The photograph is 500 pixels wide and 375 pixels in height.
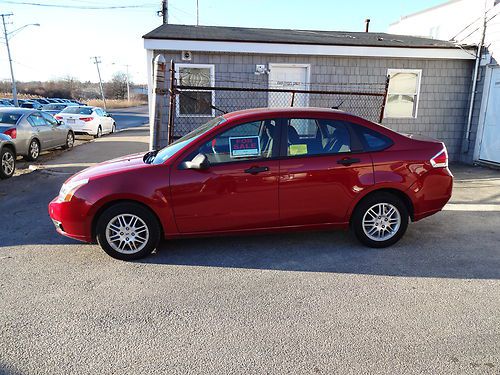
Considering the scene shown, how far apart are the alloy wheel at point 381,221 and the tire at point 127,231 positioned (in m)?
2.42

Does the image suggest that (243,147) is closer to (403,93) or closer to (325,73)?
(325,73)

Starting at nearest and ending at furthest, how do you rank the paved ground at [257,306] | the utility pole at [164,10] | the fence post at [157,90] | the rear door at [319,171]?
the paved ground at [257,306] < the rear door at [319,171] < the fence post at [157,90] < the utility pole at [164,10]

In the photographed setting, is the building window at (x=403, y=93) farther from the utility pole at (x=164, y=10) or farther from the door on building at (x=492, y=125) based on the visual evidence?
the utility pole at (x=164, y=10)

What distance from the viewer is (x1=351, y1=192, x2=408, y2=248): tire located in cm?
447

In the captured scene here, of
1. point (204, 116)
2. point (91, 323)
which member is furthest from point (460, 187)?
point (91, 323)

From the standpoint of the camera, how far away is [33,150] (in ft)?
33.6

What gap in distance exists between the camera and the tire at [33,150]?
10.1m

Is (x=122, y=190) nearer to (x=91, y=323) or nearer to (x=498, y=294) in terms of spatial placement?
(x=91, y=323)

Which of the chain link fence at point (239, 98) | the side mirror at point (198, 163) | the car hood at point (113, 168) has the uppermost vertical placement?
the chain link fence at point (239, 98)

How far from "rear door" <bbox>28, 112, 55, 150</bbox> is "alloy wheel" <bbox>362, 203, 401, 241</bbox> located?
9441mm

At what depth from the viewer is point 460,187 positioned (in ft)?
24.9

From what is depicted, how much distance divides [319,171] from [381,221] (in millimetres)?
1009

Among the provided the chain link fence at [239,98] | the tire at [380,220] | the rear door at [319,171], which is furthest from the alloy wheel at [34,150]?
the tire at [380,220]

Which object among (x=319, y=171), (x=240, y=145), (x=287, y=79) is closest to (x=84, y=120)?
(x=287, y=79)
